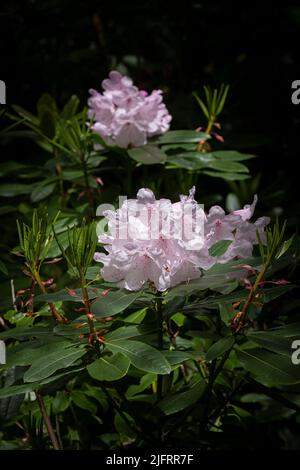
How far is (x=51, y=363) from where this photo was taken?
42.1 inches

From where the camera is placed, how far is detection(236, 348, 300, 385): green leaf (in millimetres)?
1041

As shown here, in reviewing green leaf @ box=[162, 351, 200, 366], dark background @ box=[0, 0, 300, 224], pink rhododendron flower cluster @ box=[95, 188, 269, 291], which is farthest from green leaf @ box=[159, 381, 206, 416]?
dark background @ box=[0, 0, 300, 224]

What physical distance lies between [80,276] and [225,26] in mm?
2105

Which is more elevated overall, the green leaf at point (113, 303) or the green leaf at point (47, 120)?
the green leaf at point (47, 120)

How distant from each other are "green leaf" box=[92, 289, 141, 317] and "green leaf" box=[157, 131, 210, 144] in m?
0.74

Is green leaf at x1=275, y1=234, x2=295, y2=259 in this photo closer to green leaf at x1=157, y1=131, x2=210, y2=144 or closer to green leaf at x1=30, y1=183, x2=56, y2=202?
green leaf at x1=157, y1=131, x2=210, y2=144

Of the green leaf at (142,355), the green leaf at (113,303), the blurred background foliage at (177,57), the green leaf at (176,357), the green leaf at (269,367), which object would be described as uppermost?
the blurred background foliage at (177,57)

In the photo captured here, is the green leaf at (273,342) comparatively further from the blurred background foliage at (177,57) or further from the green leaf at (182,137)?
the blurred background foliage at (177,57)

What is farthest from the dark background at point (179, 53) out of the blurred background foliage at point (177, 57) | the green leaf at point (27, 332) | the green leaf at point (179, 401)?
the green leaf at point (27, 332)

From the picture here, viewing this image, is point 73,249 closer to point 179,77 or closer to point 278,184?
point 278,184

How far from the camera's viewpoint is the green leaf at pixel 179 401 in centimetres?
120

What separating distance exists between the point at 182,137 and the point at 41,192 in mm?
383

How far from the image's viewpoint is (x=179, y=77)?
2.99 metres

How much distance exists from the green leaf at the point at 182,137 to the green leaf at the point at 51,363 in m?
0.82
